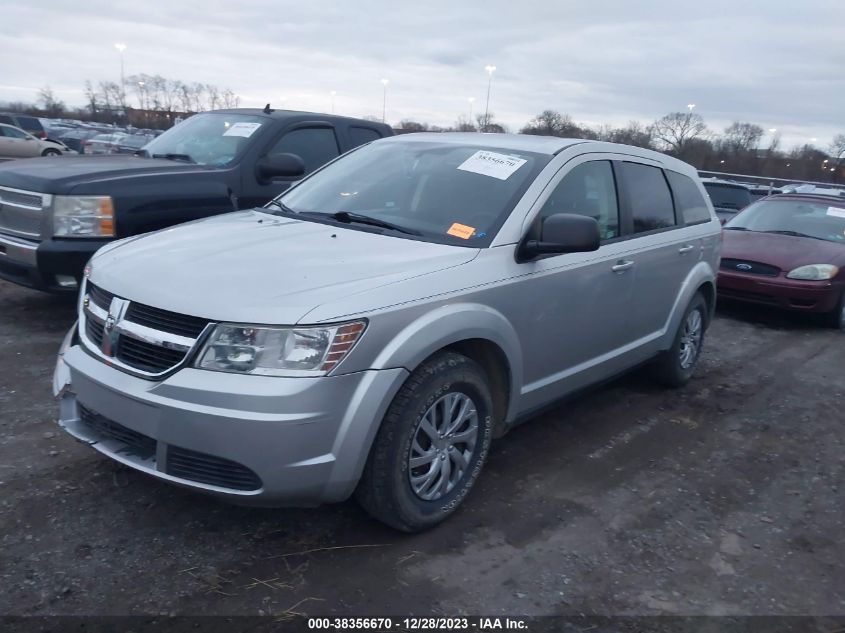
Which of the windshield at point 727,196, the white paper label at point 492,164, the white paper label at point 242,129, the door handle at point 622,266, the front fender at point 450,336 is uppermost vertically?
the white paper label at point 242,129

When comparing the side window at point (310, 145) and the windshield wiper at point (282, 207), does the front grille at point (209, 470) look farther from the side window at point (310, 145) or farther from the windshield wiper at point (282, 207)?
the side window at point (310, 145)

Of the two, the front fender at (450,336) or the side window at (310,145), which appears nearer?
the front fender at (450,336)

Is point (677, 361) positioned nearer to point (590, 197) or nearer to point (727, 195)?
point (590, 197)

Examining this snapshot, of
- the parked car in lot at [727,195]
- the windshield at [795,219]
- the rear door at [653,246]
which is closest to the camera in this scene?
the rear door at [653,246]

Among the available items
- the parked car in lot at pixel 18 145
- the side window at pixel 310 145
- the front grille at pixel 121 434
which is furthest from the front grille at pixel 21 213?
the parked car in lot at pixel 18 145

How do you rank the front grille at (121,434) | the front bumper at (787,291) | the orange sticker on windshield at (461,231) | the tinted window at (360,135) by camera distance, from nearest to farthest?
the front grille at (121,434)
the orange sticker on windshield at (461,231)
the tinted window at (360,135)
the front bumper at (787,291)

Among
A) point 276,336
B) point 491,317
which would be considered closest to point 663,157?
point 491,317

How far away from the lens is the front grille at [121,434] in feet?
10.1

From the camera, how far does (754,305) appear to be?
8.79m

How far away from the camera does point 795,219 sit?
9562 millimetres

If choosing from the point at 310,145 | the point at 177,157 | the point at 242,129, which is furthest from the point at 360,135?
the point at 177,157

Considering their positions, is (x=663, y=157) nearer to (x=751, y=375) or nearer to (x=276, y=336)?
(x=751, y=375)

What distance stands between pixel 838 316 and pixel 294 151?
6387 mm

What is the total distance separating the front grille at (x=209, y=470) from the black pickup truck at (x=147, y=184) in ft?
10.2
